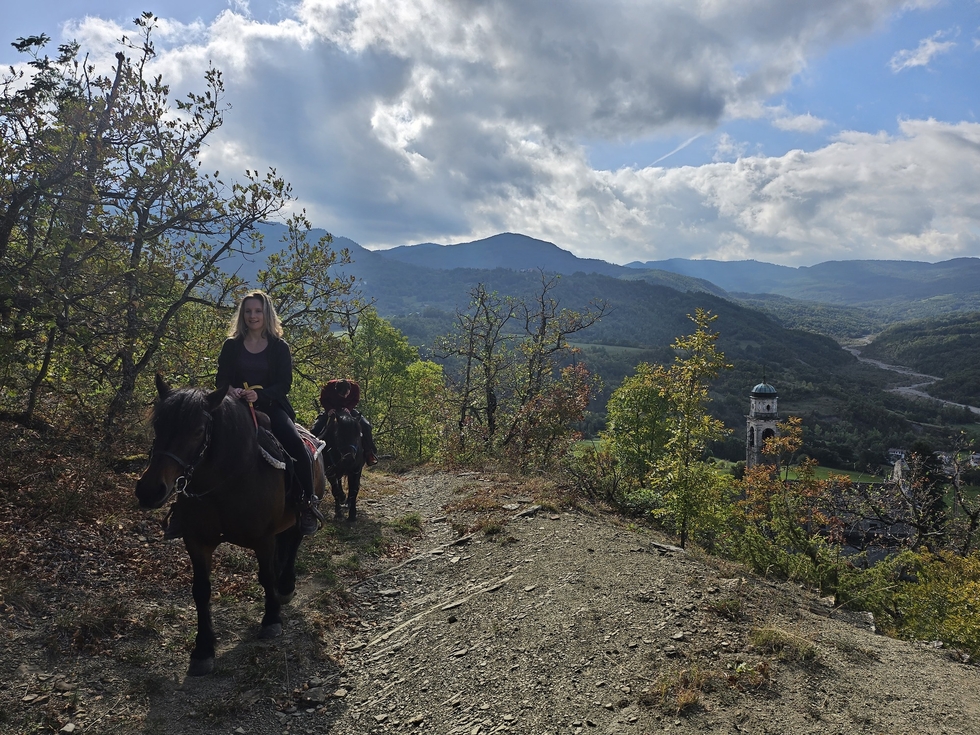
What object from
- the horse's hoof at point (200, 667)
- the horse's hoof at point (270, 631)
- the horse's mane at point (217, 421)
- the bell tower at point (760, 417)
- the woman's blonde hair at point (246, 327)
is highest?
the woman's blonde hair at point (246, 327)

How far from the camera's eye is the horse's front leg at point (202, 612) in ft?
16.9

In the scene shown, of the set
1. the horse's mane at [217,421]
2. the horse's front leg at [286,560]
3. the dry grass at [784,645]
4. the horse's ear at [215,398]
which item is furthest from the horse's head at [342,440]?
the dry grass at [784,645]

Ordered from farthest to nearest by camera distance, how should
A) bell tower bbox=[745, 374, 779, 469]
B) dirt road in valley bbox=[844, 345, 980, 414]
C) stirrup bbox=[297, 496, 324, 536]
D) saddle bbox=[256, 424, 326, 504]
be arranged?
dirt road in valley bbox=[844, 345, 980, 414]
bell tower bbox=[745, 374, 779, 469]
stirrup bbox=[297, 496, 324, 536]
saddle bbox=[256, 424, 326, 504]

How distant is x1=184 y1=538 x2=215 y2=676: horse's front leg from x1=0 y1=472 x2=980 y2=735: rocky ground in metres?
0.16

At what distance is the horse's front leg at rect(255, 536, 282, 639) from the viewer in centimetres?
582

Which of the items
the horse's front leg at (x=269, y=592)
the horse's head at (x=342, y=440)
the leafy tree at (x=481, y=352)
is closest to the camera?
the horse's front leg at (x=269, y=592)

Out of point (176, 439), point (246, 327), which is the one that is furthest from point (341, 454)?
point (176, 439)

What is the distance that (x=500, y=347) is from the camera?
1055 inches

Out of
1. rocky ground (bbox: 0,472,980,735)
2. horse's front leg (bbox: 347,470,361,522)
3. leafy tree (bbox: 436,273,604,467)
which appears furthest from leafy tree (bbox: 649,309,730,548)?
leafy tree (bbox: 436,273,604,467)

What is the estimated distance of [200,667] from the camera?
201 inches

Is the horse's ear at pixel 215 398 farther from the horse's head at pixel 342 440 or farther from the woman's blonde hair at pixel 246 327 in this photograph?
the horse's head at pixel 342 440

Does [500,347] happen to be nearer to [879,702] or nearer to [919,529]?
[919,529]

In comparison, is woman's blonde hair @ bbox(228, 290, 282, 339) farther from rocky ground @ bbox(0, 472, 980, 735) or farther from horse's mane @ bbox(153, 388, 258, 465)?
rocky ground @ bbox(0, 472, 980, 735)

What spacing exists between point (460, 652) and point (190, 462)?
354 cm
